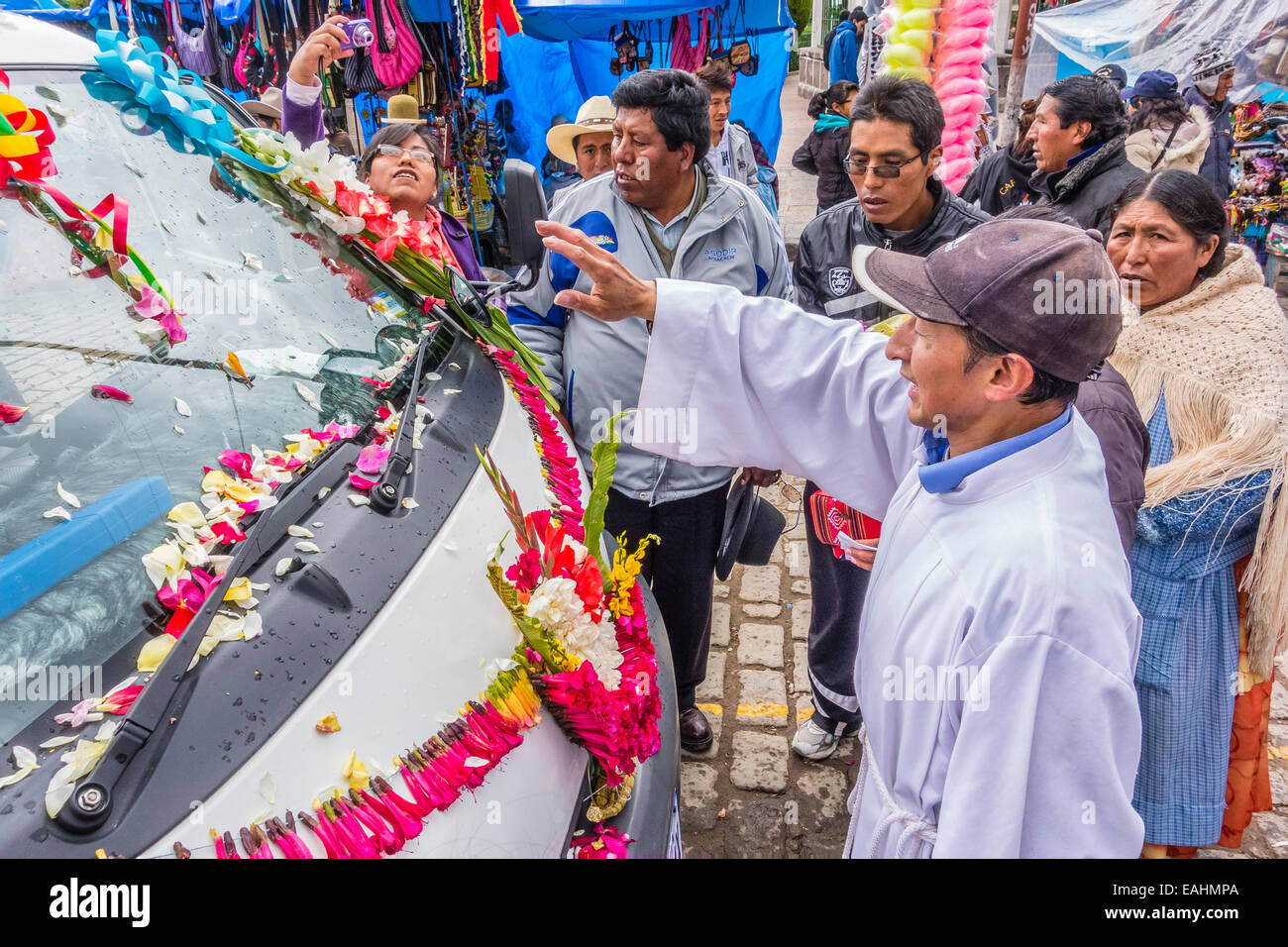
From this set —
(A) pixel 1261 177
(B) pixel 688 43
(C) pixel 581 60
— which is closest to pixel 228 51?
(C) pixel 581 60

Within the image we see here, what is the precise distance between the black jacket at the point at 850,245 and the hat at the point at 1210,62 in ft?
19.7

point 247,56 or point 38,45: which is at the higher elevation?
point 38,45

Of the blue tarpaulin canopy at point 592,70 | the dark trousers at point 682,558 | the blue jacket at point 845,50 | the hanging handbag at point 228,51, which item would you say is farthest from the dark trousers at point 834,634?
the blue jacket at point 845,50

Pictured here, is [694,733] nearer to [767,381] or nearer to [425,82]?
[767,381]

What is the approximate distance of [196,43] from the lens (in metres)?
6.37

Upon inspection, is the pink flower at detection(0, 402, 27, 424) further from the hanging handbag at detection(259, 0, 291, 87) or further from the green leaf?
the hanging handbag at detection(259, 0, 291, 87)

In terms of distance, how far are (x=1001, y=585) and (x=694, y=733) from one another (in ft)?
6.84

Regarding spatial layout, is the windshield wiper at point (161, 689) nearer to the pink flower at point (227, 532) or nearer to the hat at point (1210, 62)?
the pink flower at point (227, 532)

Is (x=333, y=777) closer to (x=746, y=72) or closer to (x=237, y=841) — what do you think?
(x=237, y=841)

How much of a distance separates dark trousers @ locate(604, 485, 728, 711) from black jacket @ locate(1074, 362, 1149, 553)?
4.50 ft

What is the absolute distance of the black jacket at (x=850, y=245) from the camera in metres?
3.07

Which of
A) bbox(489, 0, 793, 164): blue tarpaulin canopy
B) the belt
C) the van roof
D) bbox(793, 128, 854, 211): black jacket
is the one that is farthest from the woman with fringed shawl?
bbox(489, 0, 793, 164): blue tarpaulin canopy

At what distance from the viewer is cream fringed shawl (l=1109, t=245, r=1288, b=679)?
2.18 meters
